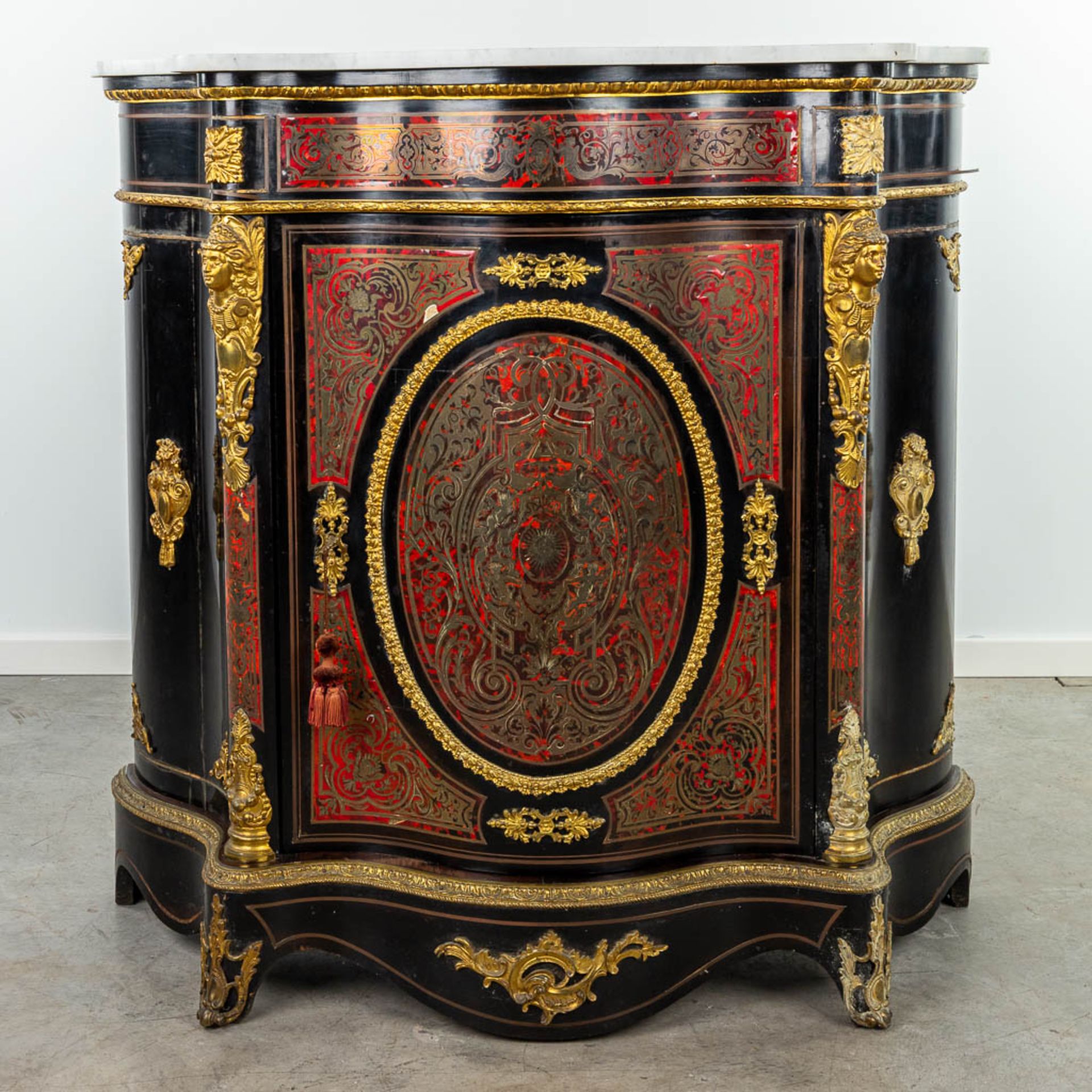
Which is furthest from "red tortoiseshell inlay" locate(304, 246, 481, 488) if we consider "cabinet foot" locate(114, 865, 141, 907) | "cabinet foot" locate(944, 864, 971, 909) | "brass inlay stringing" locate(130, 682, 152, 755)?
"cabinet foot" locate(944, 864, 971, 909)

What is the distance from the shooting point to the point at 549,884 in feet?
11.6

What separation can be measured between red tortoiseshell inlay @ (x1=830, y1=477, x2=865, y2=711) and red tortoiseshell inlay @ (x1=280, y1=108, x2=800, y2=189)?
0.59 metres

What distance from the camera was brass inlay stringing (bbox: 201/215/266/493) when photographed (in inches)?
133

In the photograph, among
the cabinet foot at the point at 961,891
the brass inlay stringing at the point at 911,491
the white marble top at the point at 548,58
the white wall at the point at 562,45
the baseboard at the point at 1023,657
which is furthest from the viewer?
the baseboard at the point at 1023,657

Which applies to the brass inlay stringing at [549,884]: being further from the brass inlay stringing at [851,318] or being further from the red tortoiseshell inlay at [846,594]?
the brass inlay stringing at [851,318]

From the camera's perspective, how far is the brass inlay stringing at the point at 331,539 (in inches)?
137

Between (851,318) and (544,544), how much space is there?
0.68 meters

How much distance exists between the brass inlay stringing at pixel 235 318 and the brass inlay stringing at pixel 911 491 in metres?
1.26

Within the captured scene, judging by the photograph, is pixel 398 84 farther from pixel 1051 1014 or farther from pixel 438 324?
pixel 1051 1014

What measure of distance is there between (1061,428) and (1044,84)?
3.33 ft

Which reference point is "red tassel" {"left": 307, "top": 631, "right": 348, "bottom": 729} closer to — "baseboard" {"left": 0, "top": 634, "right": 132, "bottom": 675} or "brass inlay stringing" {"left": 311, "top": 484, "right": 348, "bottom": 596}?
"brass inlay stringing" {"left": 311, "top": 484, "right": 348, "bottom": 596}

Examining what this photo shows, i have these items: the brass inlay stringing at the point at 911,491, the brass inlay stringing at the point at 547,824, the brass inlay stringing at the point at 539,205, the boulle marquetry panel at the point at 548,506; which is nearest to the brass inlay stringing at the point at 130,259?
the boulle marquetry panel at the point at 548,506

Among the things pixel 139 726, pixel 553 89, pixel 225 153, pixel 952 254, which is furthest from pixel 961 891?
pixel 225 153

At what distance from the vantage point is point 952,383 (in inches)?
155
